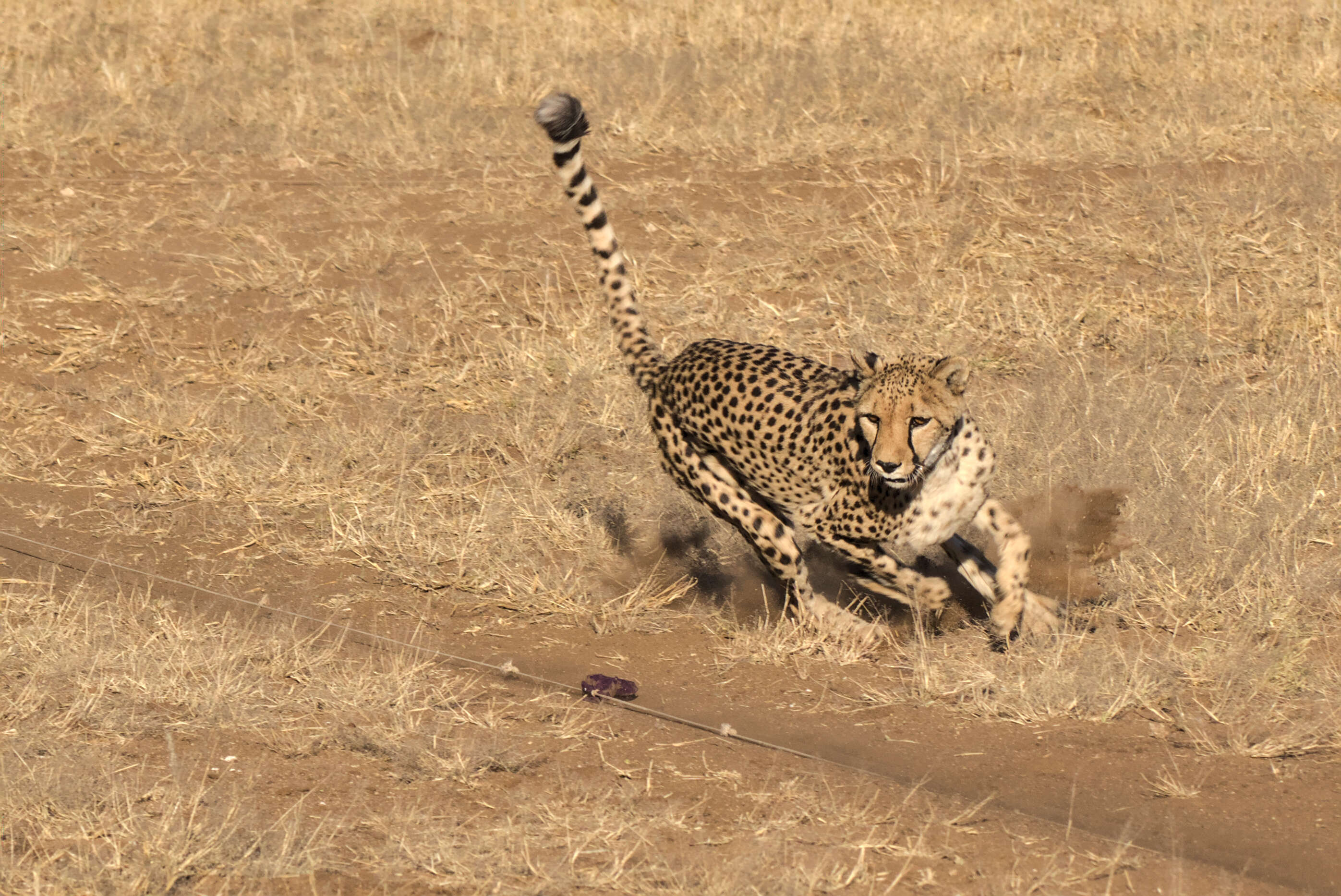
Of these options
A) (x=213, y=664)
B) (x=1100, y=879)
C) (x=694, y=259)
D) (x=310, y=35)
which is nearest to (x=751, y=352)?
(x=213, y=664)

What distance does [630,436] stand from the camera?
6.12m

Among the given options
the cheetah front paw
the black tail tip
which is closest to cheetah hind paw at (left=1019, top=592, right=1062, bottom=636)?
the cheetah front paw

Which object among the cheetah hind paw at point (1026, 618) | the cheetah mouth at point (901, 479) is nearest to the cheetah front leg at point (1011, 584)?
the cheetah hind paw at point (1026, 618)

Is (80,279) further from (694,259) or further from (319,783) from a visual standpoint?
(319,783)

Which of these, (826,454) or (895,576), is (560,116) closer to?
(826,454)

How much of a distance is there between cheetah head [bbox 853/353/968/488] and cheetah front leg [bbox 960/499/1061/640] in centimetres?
36

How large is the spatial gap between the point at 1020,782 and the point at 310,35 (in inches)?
364

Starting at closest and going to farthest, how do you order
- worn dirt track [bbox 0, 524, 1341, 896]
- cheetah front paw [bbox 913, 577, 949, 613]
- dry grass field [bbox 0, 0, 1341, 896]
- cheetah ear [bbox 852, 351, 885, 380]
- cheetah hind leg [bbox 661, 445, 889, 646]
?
worn dirt track [bbox 0, 524, 1341, 896]
dry grass field [bbox 0, 0, 1341, 896]
cheetah ear [bbox 852, 351, 885, 380]
cheetah front paw [bbox 913, 577, 949, 613]
cheetah hind leg [bbox 661, 445, 889, 646]

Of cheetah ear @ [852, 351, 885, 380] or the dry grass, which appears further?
cheetah ear @ [852, 351, 885, 380]

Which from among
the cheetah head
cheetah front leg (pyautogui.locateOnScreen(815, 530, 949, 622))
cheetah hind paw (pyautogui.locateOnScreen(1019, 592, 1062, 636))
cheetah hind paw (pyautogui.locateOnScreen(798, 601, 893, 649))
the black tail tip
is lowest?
cheetah hind paw (pyautogui.locateOnScreen(798, 601, 893, 649))

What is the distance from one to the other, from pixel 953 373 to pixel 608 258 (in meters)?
1.35

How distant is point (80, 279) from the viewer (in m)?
7.49

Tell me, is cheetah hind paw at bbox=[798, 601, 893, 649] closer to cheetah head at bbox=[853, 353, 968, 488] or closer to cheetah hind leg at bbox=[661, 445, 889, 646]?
cheetah hind leg at bbox=[661, 445, 889, 646]

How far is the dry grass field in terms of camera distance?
3.42 meters
